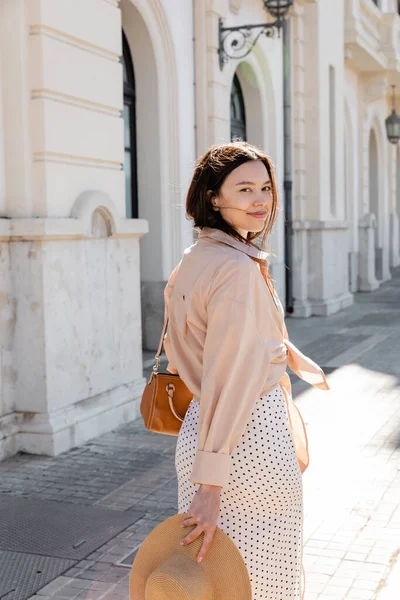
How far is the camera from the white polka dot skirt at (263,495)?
234cm

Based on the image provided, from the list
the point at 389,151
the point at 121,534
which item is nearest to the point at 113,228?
the point at 121,534

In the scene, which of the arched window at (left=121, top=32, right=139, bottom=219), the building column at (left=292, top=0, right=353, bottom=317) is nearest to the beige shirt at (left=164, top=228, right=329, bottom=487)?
the arched window at (left=121, top=32, right=139, bottom=219)

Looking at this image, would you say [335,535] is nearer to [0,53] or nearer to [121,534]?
[121,534]

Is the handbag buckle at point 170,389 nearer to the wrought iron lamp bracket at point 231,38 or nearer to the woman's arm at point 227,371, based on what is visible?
the woman's arm at point 227,371

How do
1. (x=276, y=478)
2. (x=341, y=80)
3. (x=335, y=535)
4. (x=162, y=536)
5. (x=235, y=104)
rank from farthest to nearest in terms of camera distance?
1. (x=341, y=80)
2. (x=235, y=104)
3. (x=335, y=535)
4. (x=276, y=478)
5. (x=162, y=536)

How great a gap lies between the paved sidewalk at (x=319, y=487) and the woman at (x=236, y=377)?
5.29ft

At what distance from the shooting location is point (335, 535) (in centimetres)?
457

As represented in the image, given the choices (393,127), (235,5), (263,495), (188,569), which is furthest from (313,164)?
(188,569)

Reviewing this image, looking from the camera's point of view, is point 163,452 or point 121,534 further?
point 163,452

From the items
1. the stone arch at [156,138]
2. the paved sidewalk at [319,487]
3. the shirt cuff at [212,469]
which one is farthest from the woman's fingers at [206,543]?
the stone arch at [156,138]

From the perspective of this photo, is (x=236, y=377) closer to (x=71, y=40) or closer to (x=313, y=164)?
(x=71, y=40)

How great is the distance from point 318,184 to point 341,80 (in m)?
2.70

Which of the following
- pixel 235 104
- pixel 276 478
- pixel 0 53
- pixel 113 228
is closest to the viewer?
pixel 276 478

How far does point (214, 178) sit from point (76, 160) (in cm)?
431
